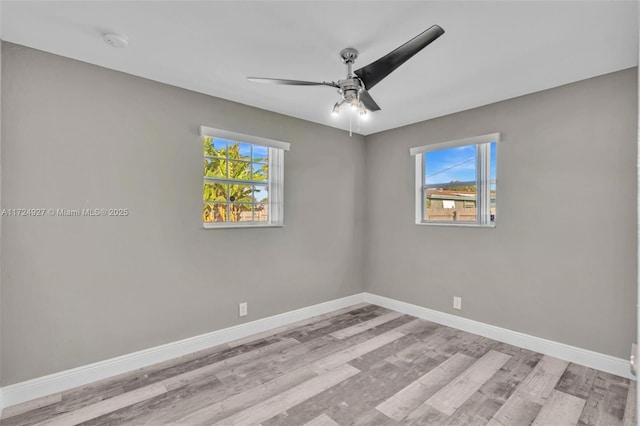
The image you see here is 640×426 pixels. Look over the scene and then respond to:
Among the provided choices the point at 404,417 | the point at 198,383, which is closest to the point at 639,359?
the point at 404,417

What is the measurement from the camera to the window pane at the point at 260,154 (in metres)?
3.48

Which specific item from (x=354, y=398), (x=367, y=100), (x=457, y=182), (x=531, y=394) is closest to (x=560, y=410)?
(x=531, y=394)

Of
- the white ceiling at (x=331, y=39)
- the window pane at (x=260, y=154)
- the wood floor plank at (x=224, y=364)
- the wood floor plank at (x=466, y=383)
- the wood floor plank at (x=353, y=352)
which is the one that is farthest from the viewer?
the window pane at (x=260, y=154)

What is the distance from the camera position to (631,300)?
8.15 feet

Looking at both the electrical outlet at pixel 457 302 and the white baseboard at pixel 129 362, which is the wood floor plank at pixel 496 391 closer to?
the electrical outlet at pixel 457 302

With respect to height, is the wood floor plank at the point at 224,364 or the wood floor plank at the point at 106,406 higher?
the wood floor plank at the point at 224,364

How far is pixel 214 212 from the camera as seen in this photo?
3.24 meters

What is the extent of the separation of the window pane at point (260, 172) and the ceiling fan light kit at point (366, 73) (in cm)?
144

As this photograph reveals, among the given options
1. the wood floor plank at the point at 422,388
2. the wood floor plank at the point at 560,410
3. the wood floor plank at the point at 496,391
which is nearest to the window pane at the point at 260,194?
the wood floor plank at the point at 422,388

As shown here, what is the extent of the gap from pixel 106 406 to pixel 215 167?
2103 mm

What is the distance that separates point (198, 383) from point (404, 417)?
4.96ft

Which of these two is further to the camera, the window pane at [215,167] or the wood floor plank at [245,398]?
the window pane at [215,167]

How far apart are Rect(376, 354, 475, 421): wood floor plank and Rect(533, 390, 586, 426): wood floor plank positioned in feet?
1.94

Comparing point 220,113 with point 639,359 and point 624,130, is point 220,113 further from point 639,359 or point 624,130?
point 624,130
